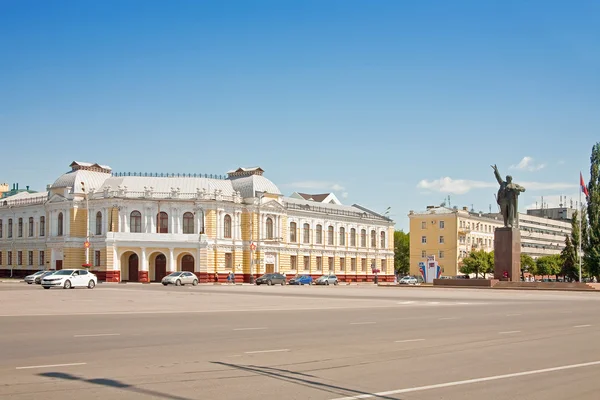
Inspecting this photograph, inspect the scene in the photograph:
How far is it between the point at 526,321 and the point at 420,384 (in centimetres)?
1398

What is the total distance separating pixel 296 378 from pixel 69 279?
4417cm

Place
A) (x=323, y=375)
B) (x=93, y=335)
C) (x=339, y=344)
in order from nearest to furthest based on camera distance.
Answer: (x=323, y=375) → (x=339, y=344) → (x=93, y=335)

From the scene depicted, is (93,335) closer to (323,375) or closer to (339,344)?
(339,344)

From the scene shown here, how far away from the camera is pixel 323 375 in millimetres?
11969

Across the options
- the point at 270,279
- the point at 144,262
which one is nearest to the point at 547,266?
the point at 270,279

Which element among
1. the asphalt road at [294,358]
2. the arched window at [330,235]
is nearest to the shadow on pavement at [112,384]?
the asphalt road at [294,358]

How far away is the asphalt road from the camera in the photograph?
34.8 ft

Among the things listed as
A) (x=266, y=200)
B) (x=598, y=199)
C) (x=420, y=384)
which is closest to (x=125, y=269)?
(x=266, y=200)

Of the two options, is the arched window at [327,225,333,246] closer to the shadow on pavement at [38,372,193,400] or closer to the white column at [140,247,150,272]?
the white column at [140,247,150,272]

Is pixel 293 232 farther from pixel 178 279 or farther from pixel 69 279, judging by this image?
pixel 69 279

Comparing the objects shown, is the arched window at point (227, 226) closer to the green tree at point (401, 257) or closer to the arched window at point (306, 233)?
the arched window at point (306, 233)

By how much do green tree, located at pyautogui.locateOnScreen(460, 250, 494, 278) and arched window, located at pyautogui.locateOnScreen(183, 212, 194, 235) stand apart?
49507 millimetres

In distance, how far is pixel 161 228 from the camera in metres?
85.1

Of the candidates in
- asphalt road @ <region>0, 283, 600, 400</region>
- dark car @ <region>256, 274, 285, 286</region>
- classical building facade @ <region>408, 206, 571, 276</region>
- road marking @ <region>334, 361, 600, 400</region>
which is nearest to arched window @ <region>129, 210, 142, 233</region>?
dark car @ <region>256, 274, 285, 286</region>
